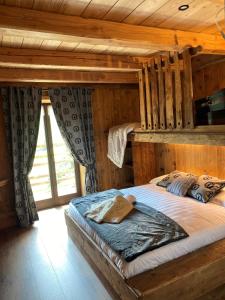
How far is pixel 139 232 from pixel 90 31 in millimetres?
1798

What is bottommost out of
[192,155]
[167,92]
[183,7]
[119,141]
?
[192,155]

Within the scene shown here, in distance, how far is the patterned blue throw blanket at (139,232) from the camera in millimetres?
1957

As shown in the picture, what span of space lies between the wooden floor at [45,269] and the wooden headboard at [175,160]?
1697 mm

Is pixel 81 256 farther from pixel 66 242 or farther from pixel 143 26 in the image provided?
pixel 143 26

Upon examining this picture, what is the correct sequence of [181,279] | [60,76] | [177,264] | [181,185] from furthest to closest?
1. [60,76]
2. [181,185]
3. [177,264]
4. [181,279]

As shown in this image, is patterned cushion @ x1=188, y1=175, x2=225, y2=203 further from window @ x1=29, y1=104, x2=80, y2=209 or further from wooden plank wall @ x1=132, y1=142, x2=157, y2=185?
window @ x1=29, y1=104, x2=80, y2=209

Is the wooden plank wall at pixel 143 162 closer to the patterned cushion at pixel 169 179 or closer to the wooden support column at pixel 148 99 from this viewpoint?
the patterned cushion at pixel 169 179

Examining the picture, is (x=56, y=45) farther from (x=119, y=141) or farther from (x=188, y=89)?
(x=119, y=141)

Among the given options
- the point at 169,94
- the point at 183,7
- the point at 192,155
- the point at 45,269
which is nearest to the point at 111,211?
the point at 45,269

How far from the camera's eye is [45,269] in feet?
8.58

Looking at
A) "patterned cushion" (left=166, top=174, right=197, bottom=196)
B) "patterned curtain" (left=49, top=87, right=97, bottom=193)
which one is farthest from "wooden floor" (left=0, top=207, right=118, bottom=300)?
"patterned cushion" (left=166, top=174, right=197, bottom=196)

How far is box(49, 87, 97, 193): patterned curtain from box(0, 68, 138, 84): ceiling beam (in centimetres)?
55

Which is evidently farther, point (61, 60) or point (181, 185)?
point (181, 185)

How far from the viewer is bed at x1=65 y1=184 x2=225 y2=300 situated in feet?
5.73
